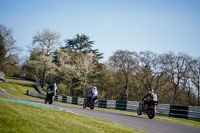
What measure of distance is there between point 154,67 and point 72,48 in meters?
27.5

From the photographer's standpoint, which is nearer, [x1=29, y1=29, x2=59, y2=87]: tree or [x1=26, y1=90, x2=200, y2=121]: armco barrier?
[x1=26, y1=90, x2=200, y2=121]: armco barrier

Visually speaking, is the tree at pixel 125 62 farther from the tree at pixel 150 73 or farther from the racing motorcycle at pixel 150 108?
the racing motorcycle at pixel 150 108

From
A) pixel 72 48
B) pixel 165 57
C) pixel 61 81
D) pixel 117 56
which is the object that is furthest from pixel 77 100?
pixel 72 48

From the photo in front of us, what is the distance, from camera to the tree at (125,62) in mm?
44906

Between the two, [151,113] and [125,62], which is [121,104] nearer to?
[151,113]

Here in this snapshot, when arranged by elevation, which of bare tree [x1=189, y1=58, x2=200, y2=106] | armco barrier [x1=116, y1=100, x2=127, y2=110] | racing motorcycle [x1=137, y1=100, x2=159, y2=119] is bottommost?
armco barrier [x1=116, y1=100, x2=127, y2=110]

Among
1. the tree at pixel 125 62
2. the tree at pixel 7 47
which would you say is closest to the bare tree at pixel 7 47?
the tree at pixel 7 47

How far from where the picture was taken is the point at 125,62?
45.4 meters

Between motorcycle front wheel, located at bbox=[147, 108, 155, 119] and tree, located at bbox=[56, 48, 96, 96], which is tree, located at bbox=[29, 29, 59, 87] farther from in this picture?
motorcycle front wheel, located at bbox=[147, 108, 155, 119]

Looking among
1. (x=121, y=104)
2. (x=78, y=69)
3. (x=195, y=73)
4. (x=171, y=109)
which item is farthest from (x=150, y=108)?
(x=78, y=69)

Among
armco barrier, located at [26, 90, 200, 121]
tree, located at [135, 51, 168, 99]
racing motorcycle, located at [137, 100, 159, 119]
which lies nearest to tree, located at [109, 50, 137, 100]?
tree, located at [135, 51, 168, 99]

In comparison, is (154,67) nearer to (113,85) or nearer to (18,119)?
(113,85)

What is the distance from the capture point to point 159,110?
64.5ft

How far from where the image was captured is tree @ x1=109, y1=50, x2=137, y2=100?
44.9 meters
